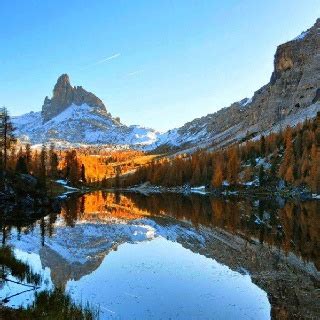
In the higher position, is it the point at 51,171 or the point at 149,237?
the point at 51,171

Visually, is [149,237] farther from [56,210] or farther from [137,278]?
[56,210]

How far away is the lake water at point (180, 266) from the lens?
24188 millimetres

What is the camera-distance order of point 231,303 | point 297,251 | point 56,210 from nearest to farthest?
point 231,303 → point 297,251 → point 56,210

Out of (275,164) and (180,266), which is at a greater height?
(275,164)

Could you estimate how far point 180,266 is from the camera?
35844 millimetres

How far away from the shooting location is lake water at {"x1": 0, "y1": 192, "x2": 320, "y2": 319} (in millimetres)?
24188

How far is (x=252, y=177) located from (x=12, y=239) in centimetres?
13400

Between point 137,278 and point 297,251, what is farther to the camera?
point 297,251

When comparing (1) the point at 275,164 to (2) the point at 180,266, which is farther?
(1) the point at 275,164

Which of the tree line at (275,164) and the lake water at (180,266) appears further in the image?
the tree line at (275,164)

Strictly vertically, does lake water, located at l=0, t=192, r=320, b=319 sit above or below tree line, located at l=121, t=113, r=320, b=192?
below

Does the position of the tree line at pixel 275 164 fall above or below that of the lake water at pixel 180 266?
above

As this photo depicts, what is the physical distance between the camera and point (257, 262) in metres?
36.2

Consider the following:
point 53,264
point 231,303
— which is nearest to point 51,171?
point 53,264
